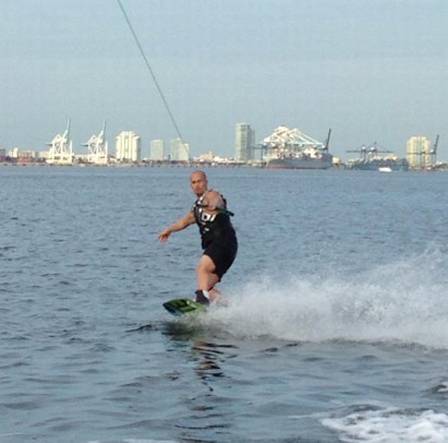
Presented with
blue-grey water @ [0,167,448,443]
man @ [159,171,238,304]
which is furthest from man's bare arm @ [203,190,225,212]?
blue-grey water @ [0,167,448,443]

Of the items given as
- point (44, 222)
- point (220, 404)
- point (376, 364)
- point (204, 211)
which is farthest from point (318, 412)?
point (44, 222)

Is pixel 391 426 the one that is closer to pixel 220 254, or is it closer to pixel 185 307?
pixel 220 254

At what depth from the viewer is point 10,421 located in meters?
9.75

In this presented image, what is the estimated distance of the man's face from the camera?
1402 centimetres

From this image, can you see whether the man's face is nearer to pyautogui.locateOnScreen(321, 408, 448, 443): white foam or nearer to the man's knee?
the man's knee

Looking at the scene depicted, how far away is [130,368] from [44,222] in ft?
110

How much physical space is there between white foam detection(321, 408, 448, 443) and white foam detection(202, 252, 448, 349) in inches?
146

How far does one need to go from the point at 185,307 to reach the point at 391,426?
561cm

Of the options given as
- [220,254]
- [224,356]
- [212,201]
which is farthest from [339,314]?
[224,356]

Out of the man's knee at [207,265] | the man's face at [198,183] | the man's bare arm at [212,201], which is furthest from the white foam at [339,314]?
the man's face at [198,183]

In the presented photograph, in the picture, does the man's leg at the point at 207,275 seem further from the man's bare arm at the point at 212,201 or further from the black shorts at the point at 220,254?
the man's bare arm at the point at 212,201

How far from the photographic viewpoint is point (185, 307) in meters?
14.5

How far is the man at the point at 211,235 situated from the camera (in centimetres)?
1416

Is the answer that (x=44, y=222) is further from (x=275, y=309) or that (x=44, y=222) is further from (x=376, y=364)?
(x=376, y=364)
